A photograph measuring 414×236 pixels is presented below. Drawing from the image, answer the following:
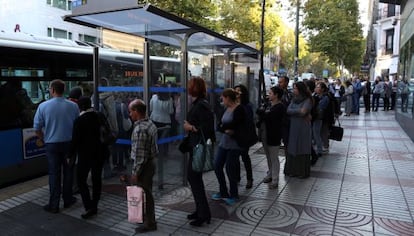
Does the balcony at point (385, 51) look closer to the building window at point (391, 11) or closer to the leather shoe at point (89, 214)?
the building window at point (391, 11)

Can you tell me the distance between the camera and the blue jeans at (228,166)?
16.5 feet

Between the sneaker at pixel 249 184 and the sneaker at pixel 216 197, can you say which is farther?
the sneaker at pixel 249 184

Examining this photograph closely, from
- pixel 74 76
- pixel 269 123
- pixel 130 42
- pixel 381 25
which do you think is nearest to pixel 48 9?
pixel 74 76

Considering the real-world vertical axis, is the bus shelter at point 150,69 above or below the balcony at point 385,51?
below

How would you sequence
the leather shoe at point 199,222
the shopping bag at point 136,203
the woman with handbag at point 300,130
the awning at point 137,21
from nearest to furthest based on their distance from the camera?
the shopping bag at point 136,203 < the leather shoe at point 199,222 < the awning at point 137,21 < the woman with handbag at point 300,130

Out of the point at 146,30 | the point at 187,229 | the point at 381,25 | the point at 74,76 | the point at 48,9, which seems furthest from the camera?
the point at 381,25

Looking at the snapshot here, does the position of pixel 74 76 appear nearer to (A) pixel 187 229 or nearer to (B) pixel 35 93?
(B) pixel 35 93

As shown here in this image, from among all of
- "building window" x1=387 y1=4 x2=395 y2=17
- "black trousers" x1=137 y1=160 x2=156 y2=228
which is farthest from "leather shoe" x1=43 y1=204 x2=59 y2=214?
"building window" x1=387 y1=4 x2=395 y2=17

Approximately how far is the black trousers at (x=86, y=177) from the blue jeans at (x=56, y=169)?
37 centimetres

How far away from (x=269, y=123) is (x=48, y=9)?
77.3ft

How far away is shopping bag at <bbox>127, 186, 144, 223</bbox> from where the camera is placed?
4.04 meters

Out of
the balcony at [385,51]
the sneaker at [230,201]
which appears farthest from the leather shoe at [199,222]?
the balcony at [385,51]

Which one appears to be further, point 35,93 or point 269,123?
point 35,93

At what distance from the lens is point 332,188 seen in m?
5.89
